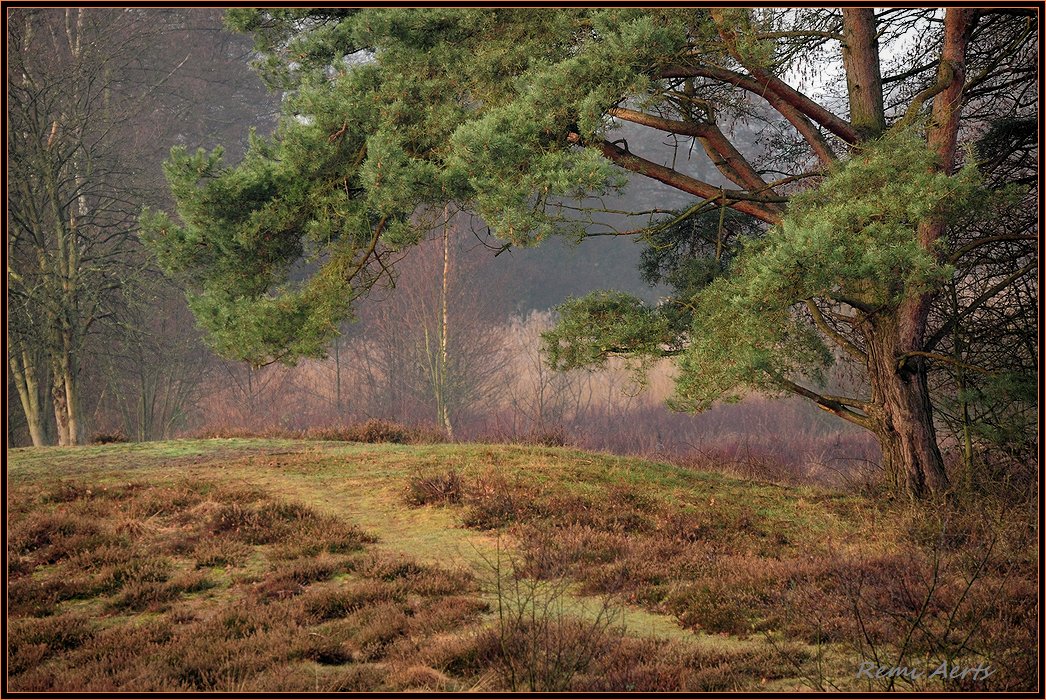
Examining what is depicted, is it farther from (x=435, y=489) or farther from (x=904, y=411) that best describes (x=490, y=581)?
(x=904, y=411)

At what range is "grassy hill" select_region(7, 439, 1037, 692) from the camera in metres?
4.71

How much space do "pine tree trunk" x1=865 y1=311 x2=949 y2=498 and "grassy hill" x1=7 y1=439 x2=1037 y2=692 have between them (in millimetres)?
558

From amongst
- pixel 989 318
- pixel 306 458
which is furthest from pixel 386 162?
pixel 989 318

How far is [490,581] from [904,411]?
5076 mm

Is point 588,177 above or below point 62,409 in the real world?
above

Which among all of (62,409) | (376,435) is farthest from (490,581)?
(62,409)

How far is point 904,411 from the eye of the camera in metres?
9.34

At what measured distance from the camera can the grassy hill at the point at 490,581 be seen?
4.71 m

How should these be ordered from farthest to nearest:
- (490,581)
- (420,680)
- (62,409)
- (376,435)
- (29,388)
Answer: (62,409)
(29,388)
(376,435)
(490,581)
(420,680)

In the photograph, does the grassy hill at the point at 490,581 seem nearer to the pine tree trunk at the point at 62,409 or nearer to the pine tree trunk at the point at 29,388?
the pine tree trunk at the point at 62,409

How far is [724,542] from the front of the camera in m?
8.01

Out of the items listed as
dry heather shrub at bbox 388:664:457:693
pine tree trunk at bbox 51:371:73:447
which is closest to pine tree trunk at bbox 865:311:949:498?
dry heather shrub at bbox 388:664:457:693

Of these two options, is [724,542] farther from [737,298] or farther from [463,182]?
[463,182]

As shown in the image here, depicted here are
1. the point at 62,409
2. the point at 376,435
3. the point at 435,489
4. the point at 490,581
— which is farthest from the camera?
the point at 62,409
